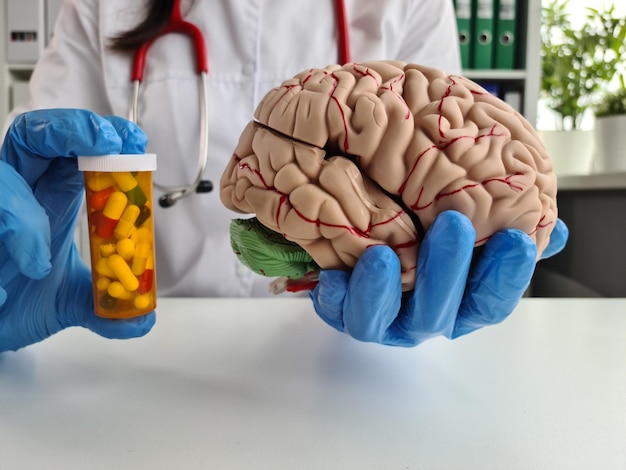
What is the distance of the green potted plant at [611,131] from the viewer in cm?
201

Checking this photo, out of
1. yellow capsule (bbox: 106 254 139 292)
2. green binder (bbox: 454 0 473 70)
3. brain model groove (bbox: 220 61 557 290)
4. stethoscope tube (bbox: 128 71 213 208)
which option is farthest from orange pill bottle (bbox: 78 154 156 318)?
green binder (bbox: 454 0 473 70)

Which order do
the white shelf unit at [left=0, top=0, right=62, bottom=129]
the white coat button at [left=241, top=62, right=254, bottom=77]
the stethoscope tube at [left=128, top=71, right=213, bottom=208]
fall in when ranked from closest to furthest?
the stethoscope tube at [left=128, top=71, right=213, bottom=208]
the white coat button at [left=241, top=62, right=254, bottom=77]
the white shelf unit at [left=0, top=0, right=62, bottom=129]

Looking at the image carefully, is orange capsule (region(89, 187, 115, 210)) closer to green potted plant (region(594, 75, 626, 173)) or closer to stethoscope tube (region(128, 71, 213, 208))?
stethoscope tube (region(128, 71, 213, 208))

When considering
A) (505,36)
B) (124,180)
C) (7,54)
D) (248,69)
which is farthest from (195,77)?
(7,54)

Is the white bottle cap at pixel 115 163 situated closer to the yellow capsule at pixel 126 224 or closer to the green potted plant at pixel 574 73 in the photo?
the yellow capsule at pixel 126 224

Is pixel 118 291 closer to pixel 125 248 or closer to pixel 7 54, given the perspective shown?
pixel 125 248

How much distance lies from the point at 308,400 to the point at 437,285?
186 mm

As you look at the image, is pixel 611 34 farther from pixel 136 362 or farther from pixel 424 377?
pixel 136 362

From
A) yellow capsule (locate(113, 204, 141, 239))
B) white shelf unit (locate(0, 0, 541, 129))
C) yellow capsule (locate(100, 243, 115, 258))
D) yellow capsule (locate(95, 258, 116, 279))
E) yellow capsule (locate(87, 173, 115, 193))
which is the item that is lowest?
yellow capsule (locate(95, 258, 116, 279))

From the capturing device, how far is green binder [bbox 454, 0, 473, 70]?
2.07 metres

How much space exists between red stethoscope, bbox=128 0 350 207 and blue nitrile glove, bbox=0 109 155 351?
332mm

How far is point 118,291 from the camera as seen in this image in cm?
68

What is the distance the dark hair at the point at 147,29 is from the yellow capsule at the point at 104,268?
629 mm

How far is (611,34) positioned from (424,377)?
1.92m
